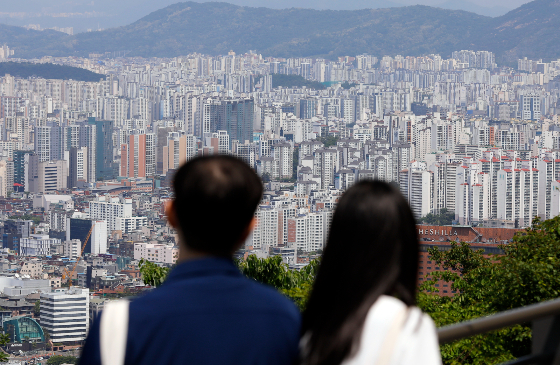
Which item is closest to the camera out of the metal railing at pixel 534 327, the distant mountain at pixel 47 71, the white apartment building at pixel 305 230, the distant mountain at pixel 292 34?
the metal railing at pixel 534 327

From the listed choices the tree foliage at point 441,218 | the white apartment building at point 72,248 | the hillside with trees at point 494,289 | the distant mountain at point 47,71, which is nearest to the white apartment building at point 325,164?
the tree foliage at point 441,218

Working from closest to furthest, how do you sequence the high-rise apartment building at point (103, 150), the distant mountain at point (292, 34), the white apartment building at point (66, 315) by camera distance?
the white apartment building at point (66, 315)
the high-rise apartment building at point (103, 150)
the distant mountain at point (292, 34)

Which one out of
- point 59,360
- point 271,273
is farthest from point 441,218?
point 271,273

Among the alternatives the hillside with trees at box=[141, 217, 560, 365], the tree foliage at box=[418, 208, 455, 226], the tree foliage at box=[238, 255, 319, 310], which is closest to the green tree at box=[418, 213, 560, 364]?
the hillside with trees at box=[141, 217, 560, 365]

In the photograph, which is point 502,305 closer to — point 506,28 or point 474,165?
point 474,165

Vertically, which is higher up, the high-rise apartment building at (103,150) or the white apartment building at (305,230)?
the high-rise apartment building at (103,150)

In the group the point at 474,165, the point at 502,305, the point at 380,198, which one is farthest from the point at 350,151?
the point at 380,198

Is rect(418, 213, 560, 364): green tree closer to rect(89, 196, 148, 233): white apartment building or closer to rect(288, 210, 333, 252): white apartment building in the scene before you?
rect(288, 210, 333, 252): white apartment building

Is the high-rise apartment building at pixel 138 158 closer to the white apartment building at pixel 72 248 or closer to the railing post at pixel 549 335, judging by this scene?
the white apartment building at pixel 72 248
